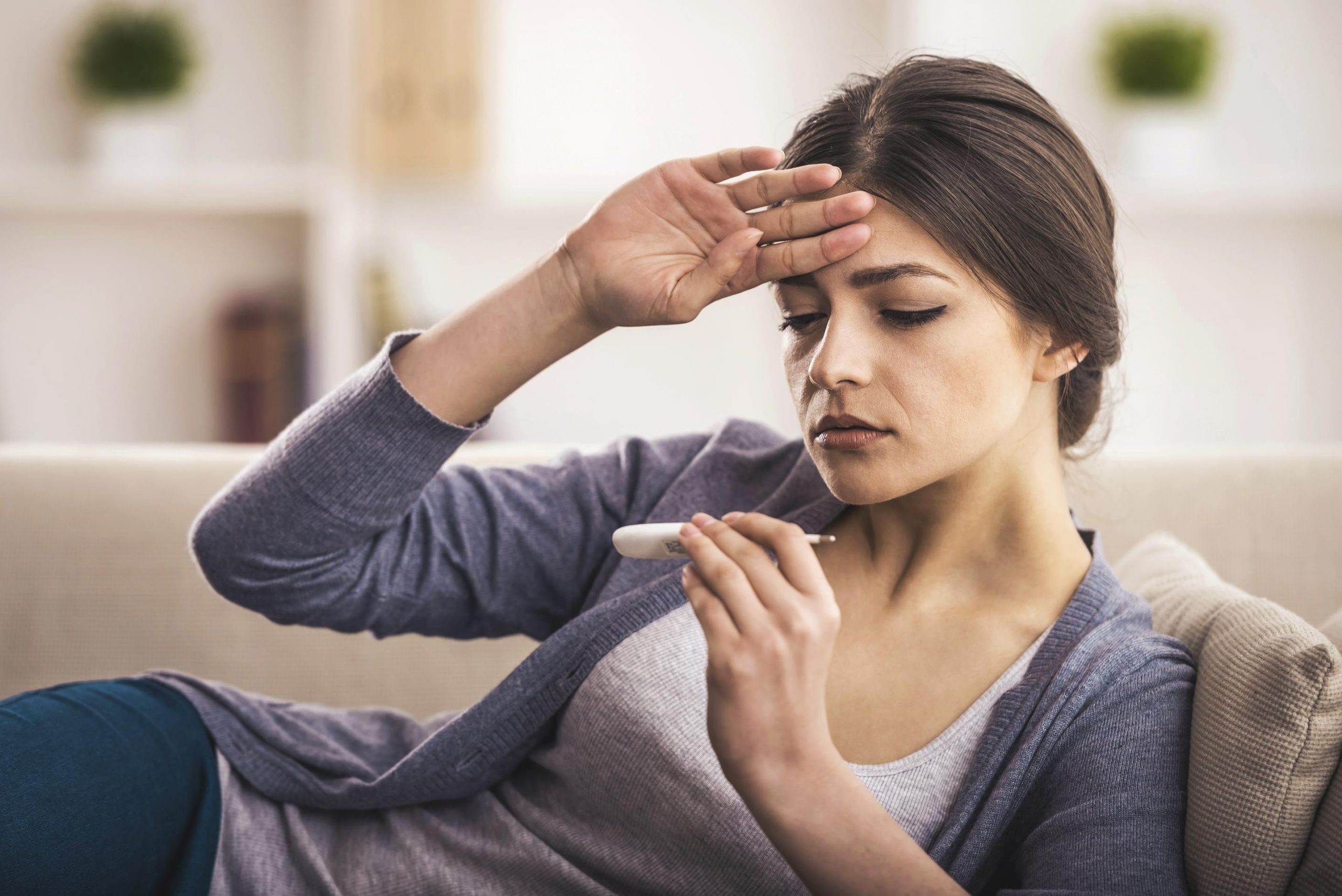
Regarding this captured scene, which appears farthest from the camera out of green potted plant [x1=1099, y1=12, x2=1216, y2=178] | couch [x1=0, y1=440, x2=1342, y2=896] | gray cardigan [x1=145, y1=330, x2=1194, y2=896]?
green potted plant [x1=1099, y1=12, x2=1216, y2=178]

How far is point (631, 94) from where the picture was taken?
10.5ft

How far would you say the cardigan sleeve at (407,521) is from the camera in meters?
1.14

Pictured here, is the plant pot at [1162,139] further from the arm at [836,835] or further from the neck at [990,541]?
the arm at [836,835]

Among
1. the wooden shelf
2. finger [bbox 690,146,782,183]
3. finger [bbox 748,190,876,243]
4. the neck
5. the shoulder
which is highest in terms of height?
finger [bbox 690,146,782,183]

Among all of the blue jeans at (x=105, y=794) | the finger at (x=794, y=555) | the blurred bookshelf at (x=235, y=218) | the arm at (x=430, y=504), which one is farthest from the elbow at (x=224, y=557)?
the blurred bookshelf at (x=235, y=218)

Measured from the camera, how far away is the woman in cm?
105

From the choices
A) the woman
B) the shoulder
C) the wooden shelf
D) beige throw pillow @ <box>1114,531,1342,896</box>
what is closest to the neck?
the woman

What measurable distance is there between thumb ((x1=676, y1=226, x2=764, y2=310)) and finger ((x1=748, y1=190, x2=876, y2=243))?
2 centimetres

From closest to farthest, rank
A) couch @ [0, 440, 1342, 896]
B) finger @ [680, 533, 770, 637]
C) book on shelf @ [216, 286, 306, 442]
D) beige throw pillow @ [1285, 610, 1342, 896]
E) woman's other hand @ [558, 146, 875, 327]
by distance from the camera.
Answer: finger @ [680, 533, 770, 637]
beige throw pillow @ [1285, 610, 1342, 896]
woman's other hand @ [558, 146, 875, 327]
couch @ [0, 440, 1342, 896]
book on shelf @ [216, 286, 306, 442]

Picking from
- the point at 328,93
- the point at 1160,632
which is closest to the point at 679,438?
the point at 1160,632

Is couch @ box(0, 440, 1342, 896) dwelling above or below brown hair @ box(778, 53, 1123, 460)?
below

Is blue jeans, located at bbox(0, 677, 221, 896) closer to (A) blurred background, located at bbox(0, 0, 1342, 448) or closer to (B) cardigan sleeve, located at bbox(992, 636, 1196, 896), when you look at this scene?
(B) cardigan sleeve, located at bbox(992, 636, 1196, 896)

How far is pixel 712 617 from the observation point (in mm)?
808

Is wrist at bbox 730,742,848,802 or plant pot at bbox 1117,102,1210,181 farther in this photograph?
plant pot at bbox 1117,102,1210,181
